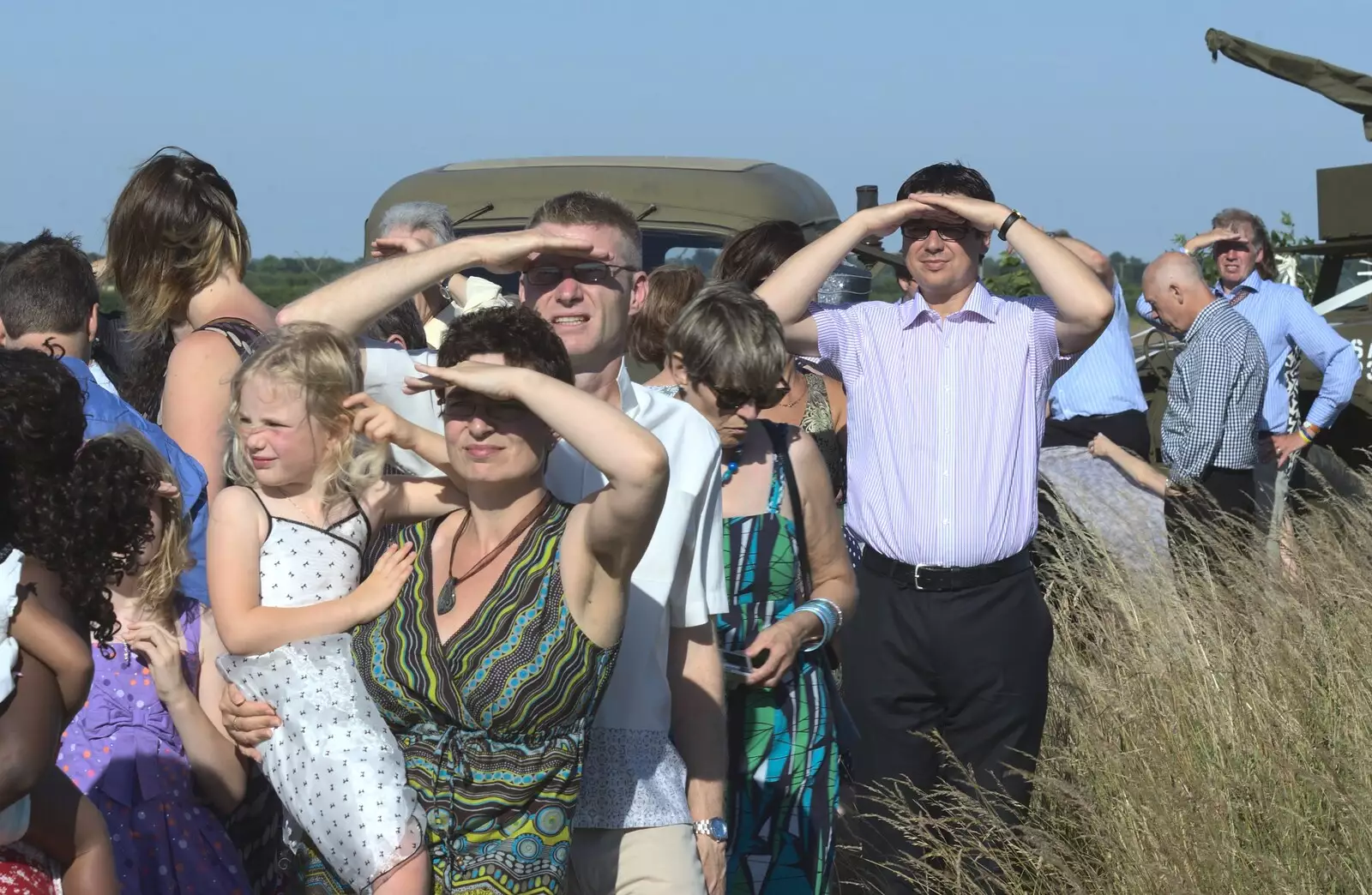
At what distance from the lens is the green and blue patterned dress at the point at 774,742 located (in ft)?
12.9

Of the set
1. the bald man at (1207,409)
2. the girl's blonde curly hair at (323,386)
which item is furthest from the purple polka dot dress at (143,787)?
the bald man at (1207,409)

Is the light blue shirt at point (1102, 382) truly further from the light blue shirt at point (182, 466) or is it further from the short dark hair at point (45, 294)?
the light blue shirt at point (182, 466)

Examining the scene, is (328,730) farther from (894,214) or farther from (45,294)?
(894,214)

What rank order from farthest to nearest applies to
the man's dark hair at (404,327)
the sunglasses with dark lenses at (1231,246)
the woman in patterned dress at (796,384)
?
the sunglasses with dark lenses at (1231,246)
the woman in patterned dress at (796,384)
the man's dark hair at (404,327)

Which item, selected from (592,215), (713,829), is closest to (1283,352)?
(592,215)

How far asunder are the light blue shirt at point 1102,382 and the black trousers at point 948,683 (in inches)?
128

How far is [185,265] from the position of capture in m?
4.22

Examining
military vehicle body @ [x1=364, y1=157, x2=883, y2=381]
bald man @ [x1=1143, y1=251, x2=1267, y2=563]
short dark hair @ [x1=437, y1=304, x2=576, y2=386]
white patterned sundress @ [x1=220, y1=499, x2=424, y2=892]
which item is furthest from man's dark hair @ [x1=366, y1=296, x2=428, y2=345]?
bald man @ [x1=1143, y1=251, x2=1267, y2=563]

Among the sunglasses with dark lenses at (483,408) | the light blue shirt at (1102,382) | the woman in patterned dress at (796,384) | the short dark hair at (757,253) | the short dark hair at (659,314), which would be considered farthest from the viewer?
the light blue shirt at (1102,382)

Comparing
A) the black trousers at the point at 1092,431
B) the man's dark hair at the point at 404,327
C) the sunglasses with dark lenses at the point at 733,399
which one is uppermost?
the sunglasses with dark lenses at the point at 733,399

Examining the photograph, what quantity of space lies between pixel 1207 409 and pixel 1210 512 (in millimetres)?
482

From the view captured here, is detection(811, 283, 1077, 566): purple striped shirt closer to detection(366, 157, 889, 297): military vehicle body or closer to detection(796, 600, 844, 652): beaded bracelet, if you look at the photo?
detection(796, 600, 844, 652): beaded bracelet

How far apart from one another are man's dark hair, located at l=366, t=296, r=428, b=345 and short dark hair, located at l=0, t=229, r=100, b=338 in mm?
1041

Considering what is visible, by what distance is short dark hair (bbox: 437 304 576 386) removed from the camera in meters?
3.09
